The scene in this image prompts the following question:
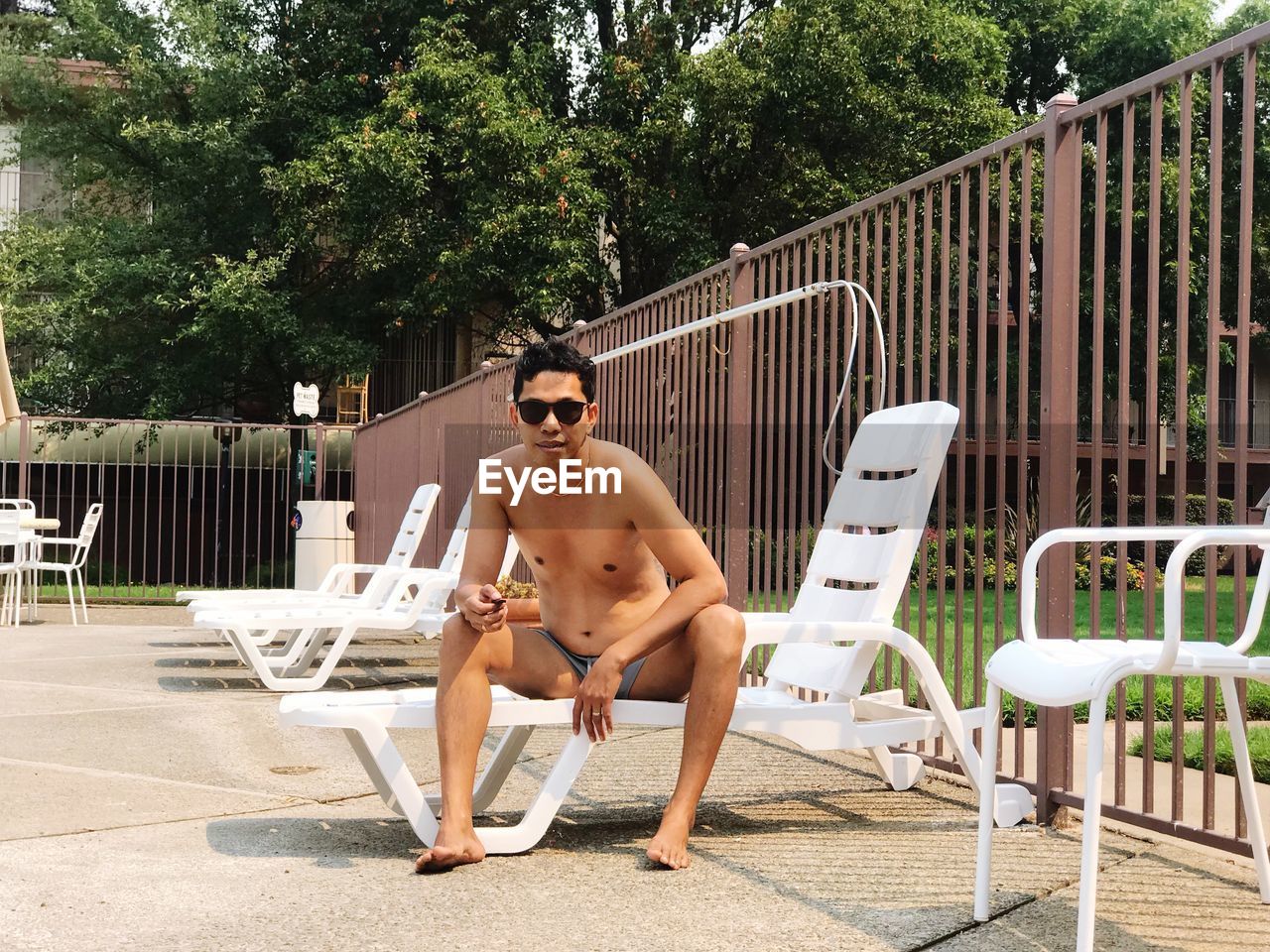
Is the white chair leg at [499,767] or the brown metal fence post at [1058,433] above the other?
the brown metal fence post at [1058,433]

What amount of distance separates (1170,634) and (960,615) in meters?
2.09

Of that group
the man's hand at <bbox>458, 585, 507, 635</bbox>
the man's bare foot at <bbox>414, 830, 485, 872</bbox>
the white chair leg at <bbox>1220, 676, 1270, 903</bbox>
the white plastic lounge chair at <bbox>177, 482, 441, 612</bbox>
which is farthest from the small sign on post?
the white chair leg at <bbox>1220, 676, 1270, 903</bbox>

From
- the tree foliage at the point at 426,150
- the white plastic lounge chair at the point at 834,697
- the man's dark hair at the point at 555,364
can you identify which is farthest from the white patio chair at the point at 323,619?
the tree foliage at the point at 426,150

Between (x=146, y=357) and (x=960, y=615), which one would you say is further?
(x=146, y=357)

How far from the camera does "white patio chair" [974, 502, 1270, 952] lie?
244 centimetres

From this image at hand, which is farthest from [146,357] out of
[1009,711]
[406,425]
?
[1009,711]

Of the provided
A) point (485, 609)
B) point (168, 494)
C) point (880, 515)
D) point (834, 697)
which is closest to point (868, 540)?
point (880, 515)

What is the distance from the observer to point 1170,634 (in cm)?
241

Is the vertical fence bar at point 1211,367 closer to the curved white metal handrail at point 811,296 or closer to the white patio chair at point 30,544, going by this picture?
the curved white metal handrail at point 811,296

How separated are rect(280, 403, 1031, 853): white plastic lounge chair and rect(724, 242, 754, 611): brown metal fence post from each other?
1287mm

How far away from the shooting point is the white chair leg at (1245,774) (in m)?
3.04

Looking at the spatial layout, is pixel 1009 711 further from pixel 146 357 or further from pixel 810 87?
pixel 146 357

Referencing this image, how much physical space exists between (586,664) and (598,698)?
0.30m

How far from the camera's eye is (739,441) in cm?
641
